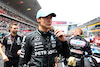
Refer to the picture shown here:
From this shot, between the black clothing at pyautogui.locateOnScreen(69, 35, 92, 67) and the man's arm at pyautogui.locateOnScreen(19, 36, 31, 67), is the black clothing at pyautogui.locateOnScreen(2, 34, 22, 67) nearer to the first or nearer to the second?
the man's arm at pyautogui.locateOnScreen(19, 36, 31, 67)

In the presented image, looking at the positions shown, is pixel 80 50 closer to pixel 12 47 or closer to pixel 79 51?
pixel 79 51

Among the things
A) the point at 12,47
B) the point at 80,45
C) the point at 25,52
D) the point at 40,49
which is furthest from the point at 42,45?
the point at 80,45

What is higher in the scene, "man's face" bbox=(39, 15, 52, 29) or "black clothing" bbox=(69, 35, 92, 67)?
"man's face" bbox=(39, 15, 52, 29)

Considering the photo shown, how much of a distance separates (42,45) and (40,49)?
6cm

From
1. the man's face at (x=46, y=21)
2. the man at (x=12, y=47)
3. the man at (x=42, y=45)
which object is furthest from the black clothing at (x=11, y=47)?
the man's face at (x=46, y=21)

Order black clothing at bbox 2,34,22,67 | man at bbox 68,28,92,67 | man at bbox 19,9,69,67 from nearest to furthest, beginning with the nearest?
man at bbox 19,9,69,67
black clothing at bbox 2,34,22,67
man at bbox 68,28,92,67

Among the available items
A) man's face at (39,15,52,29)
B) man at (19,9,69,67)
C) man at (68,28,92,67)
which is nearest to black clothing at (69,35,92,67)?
man at (68,28,92,67)

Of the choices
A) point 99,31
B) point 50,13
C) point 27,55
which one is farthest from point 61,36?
point 99,31

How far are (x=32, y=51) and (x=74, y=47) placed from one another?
2017mm

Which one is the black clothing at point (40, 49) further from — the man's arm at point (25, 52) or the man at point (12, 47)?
the man at point (12, 47)

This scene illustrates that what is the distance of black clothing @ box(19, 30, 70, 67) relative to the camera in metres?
1.26

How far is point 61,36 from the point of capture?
127cm

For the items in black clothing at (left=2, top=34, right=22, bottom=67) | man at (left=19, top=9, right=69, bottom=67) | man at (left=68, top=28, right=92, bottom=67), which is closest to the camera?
man at (left=19, top=9, right=69, bottom=67)

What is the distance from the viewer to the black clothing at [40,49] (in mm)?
1264
